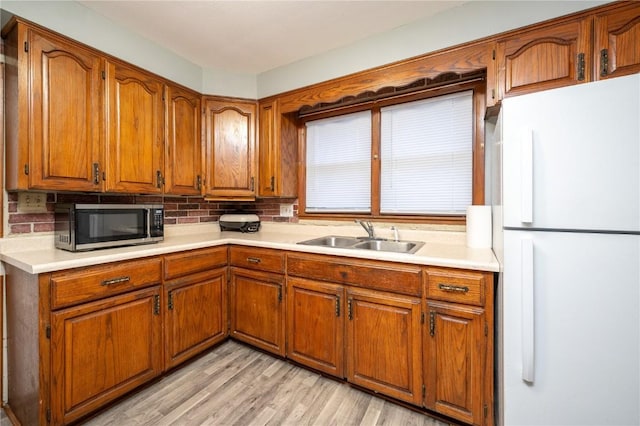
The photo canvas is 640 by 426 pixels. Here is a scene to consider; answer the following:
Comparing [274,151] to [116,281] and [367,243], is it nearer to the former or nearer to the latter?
[367,243]

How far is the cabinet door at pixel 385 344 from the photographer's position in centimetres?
157

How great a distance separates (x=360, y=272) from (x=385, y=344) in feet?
1.42

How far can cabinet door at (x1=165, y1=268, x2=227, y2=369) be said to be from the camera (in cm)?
192

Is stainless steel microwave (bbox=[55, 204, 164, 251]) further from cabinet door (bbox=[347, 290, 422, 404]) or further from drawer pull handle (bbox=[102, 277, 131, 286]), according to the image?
cabinet door (bbox=[347, 290, 422, 404])

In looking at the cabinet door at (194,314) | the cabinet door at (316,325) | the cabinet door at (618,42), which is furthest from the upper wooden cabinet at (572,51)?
the cabinet door at (194,314)

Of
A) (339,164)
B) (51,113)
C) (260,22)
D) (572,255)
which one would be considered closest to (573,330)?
(572,255)

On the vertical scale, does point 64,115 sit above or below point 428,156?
above

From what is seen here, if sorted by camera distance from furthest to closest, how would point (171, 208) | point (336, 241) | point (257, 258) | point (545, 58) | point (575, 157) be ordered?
point (171, 208) → point (336, 241) → point (257, 258) → point (545, 58) → point (575, 157)

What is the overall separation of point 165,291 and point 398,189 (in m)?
1.87

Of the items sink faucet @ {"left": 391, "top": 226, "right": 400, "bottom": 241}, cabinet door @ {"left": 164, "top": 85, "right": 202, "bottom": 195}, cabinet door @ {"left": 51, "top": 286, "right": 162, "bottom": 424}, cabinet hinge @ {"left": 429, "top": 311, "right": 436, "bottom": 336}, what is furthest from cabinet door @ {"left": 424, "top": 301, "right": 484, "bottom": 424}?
cabinet door @ {"left": 164, "top": 85, "right": 202, "bottom": 195}

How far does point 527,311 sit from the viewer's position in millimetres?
1168

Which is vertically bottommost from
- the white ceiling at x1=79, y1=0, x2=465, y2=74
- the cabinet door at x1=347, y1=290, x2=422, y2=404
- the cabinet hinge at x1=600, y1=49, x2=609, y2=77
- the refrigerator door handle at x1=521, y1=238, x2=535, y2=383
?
the cabinet door at x1=347, y1=290, x2=422, y2=404

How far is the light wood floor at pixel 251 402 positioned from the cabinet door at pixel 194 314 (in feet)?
0.52

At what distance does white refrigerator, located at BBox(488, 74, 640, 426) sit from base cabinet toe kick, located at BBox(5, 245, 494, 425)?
0.21 m
